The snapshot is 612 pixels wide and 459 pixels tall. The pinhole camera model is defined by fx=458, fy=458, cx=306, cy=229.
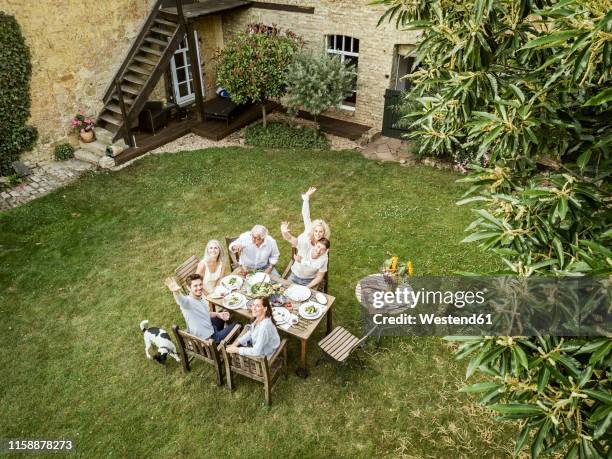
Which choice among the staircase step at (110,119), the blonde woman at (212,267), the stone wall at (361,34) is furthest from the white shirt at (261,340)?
the stone wall at (361,34)

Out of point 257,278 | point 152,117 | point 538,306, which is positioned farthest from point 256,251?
point 152,117

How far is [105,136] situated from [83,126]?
2.05ft

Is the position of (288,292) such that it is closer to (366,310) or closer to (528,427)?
(366,310)

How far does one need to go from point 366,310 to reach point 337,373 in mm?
1234

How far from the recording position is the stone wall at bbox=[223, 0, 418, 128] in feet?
41.3

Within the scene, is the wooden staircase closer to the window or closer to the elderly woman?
the window

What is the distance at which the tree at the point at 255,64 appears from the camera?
12.4 meters

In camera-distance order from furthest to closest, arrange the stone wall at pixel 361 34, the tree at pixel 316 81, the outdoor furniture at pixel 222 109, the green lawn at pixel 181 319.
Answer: the outdoor furniture at pixel 222 109 → the stone wall at pixel 361 34 → the tree at pixel 316 81 → the green lawn at pixel 181 319

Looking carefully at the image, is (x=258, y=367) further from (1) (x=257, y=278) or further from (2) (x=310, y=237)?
(2) (x=310, y=237)

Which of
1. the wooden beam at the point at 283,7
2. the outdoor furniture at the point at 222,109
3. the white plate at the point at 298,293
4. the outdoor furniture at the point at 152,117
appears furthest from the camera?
the outdoor furniture at the point at 222,109

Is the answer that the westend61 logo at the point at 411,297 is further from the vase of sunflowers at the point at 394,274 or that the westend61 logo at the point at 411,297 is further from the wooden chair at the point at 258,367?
the wooden chair at the point at 258,367

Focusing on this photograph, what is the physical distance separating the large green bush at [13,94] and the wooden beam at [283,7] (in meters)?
6.77

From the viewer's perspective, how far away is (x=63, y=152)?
1220 centimetres

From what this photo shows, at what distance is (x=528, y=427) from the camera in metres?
2.97
